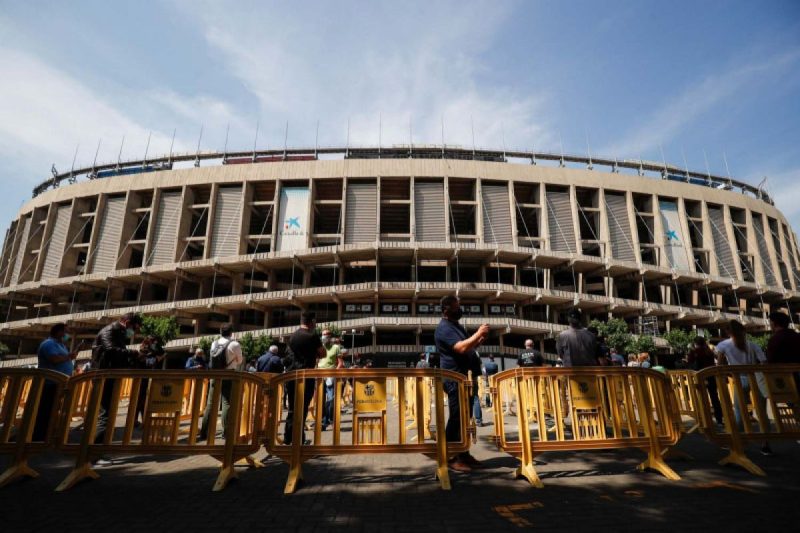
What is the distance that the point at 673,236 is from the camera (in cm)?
4462

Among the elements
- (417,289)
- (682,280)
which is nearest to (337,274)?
(417,289)

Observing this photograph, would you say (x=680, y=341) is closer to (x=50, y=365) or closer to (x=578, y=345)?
(x=578, y=345)

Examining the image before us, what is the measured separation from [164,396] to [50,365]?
2.95 m

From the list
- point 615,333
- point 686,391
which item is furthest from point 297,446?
point 615,333

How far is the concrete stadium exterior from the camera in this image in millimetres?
38750

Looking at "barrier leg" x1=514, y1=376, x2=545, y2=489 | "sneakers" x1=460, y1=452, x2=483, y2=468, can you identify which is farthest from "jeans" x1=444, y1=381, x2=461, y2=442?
"barrier leg" x1=514, y1=376, x2=545, y2=489

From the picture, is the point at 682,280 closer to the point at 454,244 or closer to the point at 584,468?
the point at 454,244

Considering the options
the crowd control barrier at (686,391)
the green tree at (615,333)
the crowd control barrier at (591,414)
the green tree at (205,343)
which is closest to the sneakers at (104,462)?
the crowd control barrier at (591,414)

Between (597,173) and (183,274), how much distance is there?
1807 inches

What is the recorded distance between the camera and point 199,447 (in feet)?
14.3

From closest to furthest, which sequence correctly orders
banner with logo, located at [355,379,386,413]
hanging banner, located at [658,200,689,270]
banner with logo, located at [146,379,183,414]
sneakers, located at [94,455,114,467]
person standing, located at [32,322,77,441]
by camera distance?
banner with logo, located at [355,379,386,413] → banner with logo, located at [146,379,183,414] → sneakers, located at [94,455,114,467] → person standing, located at [32,322,77,441] → hanging banner, located at [658,200,689,270]

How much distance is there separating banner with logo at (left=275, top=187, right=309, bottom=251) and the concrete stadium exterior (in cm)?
15

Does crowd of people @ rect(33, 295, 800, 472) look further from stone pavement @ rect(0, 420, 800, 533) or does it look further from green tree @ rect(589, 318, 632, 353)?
green tree @ rect(589, 318, 632, 353)

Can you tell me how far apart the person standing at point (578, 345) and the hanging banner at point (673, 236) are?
45.0m
